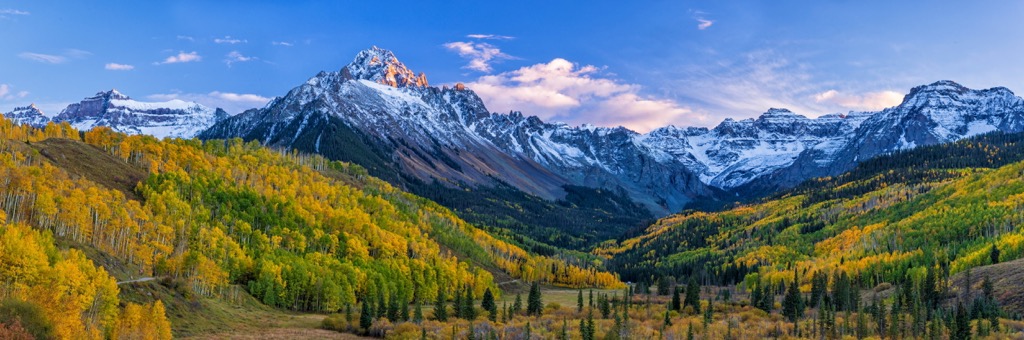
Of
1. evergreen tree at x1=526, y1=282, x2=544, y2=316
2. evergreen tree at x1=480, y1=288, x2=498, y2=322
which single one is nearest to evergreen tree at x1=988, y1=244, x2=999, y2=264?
evergreen tree at x1=526, y1=282, x2=544, y2=316

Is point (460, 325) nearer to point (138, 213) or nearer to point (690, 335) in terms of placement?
point (690, 335)

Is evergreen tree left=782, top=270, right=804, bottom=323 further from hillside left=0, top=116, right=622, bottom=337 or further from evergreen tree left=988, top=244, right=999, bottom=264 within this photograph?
hillside left=0, top=116, right=622, bottom=337

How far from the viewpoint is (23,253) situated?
101812mm

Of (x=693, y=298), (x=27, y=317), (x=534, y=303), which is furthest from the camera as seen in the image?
(x=693, y=298)

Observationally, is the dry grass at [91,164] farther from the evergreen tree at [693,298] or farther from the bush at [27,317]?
the evergreen tree at [693,298]

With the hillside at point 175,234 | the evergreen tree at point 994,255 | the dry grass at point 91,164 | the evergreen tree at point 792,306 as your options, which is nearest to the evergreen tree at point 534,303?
the hillside at point 175,234

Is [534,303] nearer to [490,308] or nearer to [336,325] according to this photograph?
[490,308]

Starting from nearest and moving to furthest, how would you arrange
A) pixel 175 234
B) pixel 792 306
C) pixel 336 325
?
pixel 336 325 < pixel 792 306 < pixel 175 234

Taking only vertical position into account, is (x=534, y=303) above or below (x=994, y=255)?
below

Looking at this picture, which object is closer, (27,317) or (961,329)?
(27,317)

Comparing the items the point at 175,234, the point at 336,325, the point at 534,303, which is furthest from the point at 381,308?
the point at 175,234

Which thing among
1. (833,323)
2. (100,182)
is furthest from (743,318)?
(100,182)

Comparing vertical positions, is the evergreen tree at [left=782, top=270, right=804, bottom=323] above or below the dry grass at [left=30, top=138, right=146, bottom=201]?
below

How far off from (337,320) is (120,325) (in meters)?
41.1
